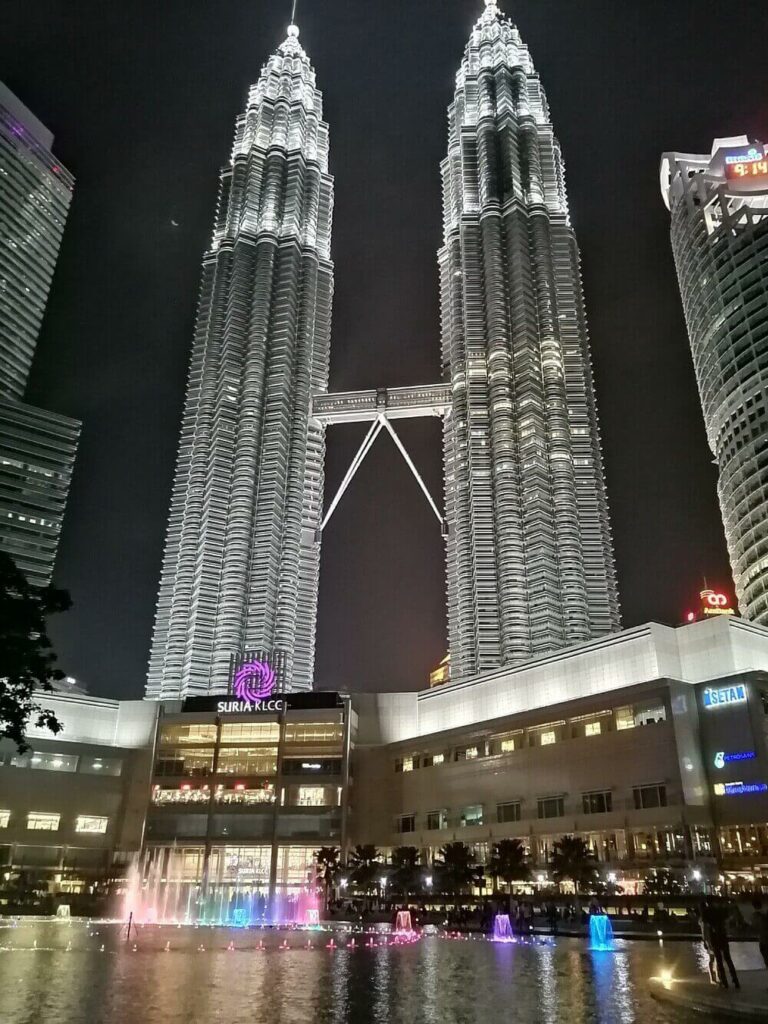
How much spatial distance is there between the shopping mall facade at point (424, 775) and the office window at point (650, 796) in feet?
0.54

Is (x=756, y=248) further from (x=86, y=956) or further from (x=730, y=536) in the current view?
(x=86, y=956)

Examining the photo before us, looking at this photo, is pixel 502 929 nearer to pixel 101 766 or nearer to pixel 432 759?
pixel 432 759

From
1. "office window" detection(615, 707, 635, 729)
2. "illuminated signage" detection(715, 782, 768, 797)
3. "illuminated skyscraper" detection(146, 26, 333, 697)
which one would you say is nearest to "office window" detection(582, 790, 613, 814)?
"office window" detection(615, 707, 635, 729)

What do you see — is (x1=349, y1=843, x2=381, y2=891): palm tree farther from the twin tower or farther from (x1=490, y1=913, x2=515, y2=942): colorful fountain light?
the twin tower

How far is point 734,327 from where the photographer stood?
167125 mm

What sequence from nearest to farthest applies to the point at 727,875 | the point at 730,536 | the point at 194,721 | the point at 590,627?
the point at 727,875, the point at 194,721, the point at 590,627, the point at 730,536

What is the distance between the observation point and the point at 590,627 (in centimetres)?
14975

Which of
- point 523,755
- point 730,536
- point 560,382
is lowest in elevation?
point 523,755

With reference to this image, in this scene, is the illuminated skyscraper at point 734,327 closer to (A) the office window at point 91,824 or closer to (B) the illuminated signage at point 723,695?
(B) the illuminated signage at point 723,695

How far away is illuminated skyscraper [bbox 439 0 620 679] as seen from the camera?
153 metres

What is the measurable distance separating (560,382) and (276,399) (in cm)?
6475

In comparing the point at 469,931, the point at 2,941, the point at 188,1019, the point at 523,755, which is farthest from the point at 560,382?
the point at 188,1019

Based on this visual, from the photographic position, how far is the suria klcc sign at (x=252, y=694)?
120750mm

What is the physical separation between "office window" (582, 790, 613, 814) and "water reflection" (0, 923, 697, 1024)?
48.1 meters
